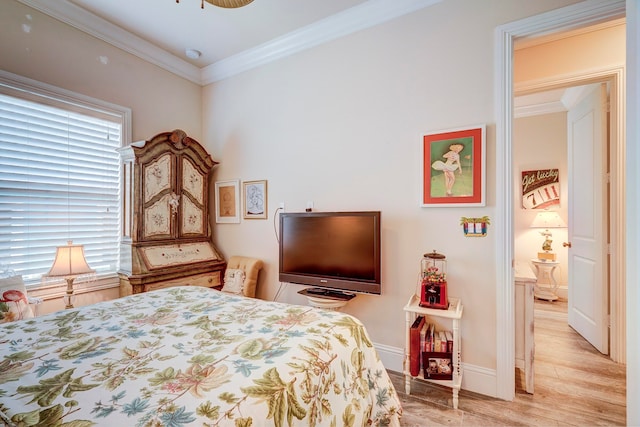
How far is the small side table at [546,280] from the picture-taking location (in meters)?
4.32

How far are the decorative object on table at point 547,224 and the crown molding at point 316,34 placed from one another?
365 cm

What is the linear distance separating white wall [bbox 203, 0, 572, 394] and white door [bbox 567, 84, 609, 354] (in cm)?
151

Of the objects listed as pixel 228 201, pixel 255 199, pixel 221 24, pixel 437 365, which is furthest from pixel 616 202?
pixel 221 24

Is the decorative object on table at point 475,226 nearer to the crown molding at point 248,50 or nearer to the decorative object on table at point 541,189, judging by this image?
the crown molding at point 248,50

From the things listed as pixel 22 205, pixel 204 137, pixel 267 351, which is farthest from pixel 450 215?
pixel 22 205

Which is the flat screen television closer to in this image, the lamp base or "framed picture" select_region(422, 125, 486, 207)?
"framed picture" select_region(422, 125, 486, 207)

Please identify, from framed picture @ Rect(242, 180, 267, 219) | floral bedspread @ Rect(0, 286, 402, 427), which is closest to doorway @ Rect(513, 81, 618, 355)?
floral bedspread @ Rect(0, 286, 402, 427)

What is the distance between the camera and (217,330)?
1.34 metres

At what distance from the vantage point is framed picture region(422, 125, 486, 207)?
221 cm

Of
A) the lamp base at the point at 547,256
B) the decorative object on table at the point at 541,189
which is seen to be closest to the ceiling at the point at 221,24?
the decorative object on table at the point at 541,189

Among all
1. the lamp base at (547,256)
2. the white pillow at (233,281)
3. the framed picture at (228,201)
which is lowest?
the white pillow at (233,281)

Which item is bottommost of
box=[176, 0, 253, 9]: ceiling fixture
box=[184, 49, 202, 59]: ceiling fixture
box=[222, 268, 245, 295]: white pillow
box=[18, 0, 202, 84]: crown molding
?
box=[222, 268, 245, 295]: white pillow

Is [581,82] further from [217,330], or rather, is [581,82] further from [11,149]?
[11,149]

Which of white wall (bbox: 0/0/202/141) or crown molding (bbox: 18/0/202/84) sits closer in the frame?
white wall (bbox: 0/0/202/141)
